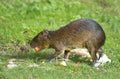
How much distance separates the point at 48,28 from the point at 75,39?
2.54 meters

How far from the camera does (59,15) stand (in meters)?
12.9

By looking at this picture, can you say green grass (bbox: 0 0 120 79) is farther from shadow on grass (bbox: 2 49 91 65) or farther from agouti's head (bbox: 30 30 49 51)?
agouti's head (bbox: 30 30 49 51)

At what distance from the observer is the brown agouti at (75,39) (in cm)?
936

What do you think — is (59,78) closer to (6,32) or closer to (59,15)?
(6,32)

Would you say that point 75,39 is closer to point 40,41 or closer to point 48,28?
point 40,41

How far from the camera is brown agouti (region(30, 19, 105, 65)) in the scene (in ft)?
30.7

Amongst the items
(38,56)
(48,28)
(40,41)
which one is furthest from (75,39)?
(48,28)

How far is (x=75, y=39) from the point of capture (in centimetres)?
948

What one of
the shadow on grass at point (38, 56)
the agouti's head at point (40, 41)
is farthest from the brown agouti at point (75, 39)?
the shadow on grass at point (38, 56)

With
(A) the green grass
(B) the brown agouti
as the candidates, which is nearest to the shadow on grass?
(A) the green grass

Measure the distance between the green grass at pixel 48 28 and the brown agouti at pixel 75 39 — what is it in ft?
0.83

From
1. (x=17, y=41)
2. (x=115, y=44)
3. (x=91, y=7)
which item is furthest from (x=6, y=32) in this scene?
(x=91, y=7)

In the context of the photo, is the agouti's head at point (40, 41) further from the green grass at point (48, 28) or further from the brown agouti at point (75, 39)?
the green grass at point (48, 28)

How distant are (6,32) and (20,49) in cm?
99
